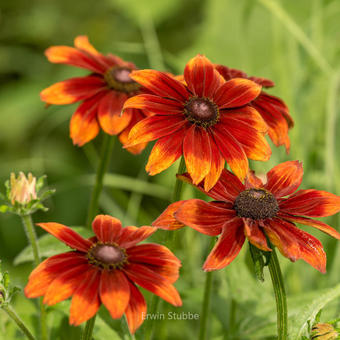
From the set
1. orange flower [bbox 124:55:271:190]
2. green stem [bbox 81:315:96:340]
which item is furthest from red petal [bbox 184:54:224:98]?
green stem [bbox 81:315:96:340]

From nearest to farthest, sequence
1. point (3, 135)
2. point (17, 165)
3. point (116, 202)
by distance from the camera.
Answer: point (116, 202) < point (17, 165) < point (3, 135)

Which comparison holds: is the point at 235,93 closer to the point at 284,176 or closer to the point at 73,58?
the point at 284,176

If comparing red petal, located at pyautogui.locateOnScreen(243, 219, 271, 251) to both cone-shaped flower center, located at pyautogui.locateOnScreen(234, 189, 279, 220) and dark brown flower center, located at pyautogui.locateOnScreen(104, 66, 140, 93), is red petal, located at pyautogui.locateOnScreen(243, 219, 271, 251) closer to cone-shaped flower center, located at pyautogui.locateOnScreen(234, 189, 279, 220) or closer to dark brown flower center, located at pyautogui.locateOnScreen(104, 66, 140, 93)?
cone-shaped flower center, located at pyautogui.locateOnScreen(234, 189, 279, 220)

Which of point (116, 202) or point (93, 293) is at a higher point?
point (116, 202)

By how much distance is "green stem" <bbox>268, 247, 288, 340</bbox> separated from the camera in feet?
1.42

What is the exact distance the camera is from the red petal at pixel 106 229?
44 centimetres

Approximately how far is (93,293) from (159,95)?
18cm

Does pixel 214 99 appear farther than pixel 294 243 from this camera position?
Yes

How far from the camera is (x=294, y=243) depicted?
1.32 feet

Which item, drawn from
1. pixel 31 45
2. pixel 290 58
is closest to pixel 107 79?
pixel 290 58

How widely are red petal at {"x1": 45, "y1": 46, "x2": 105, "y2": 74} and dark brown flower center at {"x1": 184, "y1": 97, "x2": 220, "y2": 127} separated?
177 mm

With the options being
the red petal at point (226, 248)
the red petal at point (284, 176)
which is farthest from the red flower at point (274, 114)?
the red petal at point (226, 248)

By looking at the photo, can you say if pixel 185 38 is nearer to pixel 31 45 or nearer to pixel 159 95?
pixel 31 45

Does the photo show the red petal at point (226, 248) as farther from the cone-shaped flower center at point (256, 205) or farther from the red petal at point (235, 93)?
the red petal at point (235, 93)
